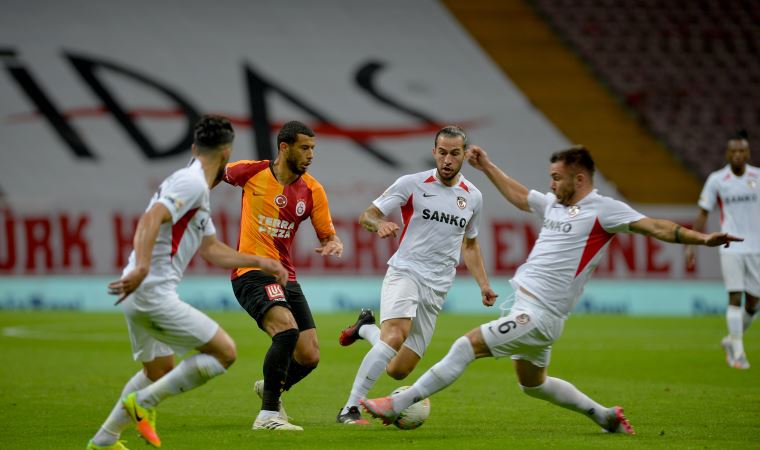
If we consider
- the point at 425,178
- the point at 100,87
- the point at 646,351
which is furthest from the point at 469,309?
the point at 425,178

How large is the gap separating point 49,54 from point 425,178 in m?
22.1

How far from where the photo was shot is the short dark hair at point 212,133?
706 centimetres

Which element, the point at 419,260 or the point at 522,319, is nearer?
the point at 522,319

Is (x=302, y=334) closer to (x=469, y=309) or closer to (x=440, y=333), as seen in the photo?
(x=440, y=333)

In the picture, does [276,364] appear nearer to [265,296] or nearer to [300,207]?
[265,296]

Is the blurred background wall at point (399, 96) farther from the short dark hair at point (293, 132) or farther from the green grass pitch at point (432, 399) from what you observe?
the short dark hair at point (293, 132)

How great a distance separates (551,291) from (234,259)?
7.63ft

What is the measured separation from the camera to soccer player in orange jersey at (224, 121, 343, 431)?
8.54 meters

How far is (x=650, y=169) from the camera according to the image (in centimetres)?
2983

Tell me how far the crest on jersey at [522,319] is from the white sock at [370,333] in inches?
72.6

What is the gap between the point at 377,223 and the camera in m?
8.71

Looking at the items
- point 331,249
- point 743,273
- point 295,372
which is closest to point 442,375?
point 331,249

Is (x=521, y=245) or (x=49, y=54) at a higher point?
(x=49, y=54)

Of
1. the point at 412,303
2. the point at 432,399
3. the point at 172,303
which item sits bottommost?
the point at 432,399
